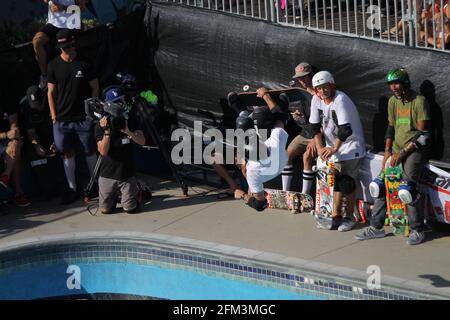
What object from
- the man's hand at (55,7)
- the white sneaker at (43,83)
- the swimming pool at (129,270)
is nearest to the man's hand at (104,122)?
the swimming pool at (129,270)

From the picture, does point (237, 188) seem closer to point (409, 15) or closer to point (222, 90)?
point (222, 90)

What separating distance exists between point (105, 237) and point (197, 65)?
3060mm

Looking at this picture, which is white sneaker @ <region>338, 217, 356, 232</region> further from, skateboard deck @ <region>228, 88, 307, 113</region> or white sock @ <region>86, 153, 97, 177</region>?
white sock @ <region>86, 153, 97, 177</region>

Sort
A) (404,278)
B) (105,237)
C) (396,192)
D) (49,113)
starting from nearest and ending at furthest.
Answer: (404,278), (396,192), (105,237), (49,113)

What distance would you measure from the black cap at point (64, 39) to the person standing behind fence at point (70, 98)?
52mm

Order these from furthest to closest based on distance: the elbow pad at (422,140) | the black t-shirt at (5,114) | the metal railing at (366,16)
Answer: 1. the black t-shirt at (5,114)
2. the metal railing at (366,16)
3. the elbow pad at (422,140)

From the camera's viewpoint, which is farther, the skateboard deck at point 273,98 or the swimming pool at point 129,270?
the skateboard deck at point 273,98

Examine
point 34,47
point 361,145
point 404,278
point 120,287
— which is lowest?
point 120,287

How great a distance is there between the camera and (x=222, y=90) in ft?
38.2

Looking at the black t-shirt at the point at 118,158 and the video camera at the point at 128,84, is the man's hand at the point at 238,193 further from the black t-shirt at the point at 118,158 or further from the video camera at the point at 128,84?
the video camera at the point at 128,84

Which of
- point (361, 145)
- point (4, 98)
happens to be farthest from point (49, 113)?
point (361, 145)

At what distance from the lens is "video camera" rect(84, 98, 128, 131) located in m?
10.4

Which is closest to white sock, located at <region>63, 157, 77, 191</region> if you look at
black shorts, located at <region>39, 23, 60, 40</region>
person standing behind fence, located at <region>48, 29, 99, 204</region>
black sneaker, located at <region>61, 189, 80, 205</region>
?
person standing behind fence, located at <region>48, 29, 99, 204</region>

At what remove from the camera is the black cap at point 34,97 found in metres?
11.2
